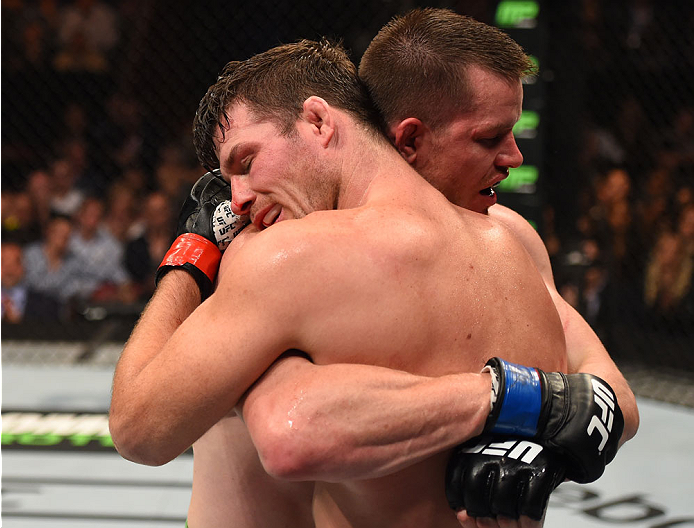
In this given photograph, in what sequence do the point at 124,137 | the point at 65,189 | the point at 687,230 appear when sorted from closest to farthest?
1. the point at 687,230
2. the point at 65,189
3. the point at 124,137

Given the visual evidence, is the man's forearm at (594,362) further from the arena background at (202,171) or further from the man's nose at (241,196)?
the arena background at (202,171)

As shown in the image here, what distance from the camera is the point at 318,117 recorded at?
1.18m

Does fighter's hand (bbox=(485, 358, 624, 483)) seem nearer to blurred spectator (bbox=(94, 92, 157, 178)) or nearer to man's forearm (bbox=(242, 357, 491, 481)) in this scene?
man's forearm (bbox=(242, 357, 491, 481))

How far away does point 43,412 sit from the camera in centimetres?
337

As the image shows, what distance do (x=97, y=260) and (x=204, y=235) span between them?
3598 mm

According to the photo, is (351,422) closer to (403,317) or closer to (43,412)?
(403,317)

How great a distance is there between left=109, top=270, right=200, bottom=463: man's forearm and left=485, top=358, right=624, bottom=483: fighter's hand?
444 millimetres

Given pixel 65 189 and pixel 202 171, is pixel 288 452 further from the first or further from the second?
pixel 65 189

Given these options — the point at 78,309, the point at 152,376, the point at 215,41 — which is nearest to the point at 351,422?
the point at 152,376

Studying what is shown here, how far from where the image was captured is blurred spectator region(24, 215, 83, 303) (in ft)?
15.3

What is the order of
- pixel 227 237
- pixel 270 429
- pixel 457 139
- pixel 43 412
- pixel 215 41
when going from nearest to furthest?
pixel 270 429, pixel 457 139, pixel 227 237, pixel 43 412, pixel 215 41

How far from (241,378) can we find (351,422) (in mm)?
141

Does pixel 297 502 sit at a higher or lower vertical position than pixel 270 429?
lower

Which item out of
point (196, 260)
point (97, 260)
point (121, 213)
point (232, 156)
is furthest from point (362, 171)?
point (121, 213)
